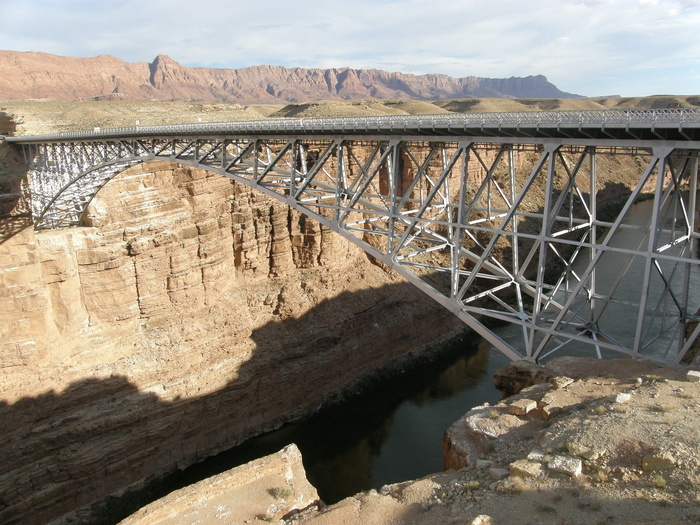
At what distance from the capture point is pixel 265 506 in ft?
32.4

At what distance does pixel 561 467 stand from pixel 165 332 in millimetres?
18083

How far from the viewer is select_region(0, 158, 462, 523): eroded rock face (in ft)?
61.2

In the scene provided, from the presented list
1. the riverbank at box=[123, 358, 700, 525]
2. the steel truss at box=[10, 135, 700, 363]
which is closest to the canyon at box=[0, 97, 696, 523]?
the steel truss at box=[10, 135, 700, 363]

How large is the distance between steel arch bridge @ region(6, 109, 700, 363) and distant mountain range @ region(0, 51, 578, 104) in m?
55.1

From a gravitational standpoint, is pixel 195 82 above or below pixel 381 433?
above

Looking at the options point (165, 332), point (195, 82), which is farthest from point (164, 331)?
point (195, 82)

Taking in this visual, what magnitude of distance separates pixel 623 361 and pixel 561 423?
3.51 meters

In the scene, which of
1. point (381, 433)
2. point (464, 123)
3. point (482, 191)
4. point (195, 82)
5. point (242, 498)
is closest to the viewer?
point (242, 498)

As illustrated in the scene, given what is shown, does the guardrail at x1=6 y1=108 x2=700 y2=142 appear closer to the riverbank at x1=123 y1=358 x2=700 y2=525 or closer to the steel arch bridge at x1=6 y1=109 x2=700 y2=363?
the steel arch bridge at x1=6 y1=109 x2=700 y2=363

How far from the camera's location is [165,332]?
875 inches

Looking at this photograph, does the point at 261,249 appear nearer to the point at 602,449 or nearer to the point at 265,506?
the point at 265,506

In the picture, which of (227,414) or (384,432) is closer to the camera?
(227,414)

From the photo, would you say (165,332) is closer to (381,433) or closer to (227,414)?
(227,414)

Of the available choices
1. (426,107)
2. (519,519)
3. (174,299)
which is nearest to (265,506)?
(519,519)
